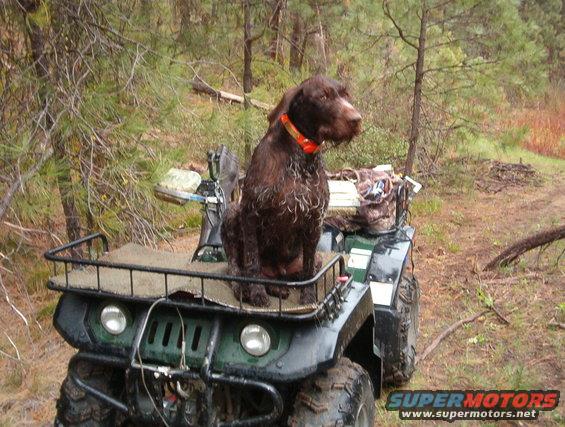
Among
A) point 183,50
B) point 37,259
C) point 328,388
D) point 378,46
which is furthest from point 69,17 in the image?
point 378,46

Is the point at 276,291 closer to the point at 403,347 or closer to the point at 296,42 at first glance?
the point at 403,347

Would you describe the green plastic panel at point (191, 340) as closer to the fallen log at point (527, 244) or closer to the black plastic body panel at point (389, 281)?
the black plastic body panel at point (389, 281)

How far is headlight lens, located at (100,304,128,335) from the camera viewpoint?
2.90 metres

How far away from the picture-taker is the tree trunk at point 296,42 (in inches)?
341

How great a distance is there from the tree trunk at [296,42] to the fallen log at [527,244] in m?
3.70

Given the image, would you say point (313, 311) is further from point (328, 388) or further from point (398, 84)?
point (398, 84)

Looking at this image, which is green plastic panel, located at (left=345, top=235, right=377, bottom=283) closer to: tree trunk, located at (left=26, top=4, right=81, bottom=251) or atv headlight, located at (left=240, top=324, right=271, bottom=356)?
atv headlight, located at (left=240, top=324, right=271, bottom=356)

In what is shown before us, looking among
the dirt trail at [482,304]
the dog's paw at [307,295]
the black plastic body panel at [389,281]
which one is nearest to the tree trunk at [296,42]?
the dirt trail at [482,304]

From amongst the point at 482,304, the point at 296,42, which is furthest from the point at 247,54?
the point at 482,304

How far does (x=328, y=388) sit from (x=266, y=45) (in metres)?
6.59

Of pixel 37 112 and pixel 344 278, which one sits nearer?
pixel 344 278

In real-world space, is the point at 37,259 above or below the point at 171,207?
below

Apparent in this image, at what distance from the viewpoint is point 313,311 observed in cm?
261

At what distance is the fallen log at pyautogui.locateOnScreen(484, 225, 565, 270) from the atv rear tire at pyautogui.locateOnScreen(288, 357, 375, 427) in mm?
3618
